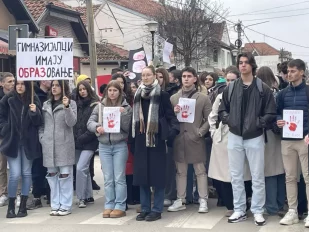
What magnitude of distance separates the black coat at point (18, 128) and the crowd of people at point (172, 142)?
1 centimetres

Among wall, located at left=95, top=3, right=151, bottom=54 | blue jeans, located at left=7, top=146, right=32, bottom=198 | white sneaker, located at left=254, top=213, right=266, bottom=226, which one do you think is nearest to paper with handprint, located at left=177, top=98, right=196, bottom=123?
white sneaker, located at left=254, top=213, right=266, bottom=226

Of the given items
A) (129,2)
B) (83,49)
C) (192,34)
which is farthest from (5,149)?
(129,2)

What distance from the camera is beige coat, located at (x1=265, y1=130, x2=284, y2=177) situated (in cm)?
702

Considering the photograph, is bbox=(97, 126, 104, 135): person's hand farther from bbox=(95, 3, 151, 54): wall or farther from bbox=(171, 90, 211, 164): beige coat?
bbox=(95, 3, 151, 54): wall

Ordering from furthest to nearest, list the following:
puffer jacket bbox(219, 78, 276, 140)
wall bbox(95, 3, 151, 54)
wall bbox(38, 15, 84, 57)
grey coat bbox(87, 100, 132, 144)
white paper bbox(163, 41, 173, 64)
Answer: wall bbox(95, 3, 151, 54)
wall bbox(38, 15, 84, 57)
white paper bbox(163, 41, 173, 64)
grey coat bbox(87, 100, 132, 144)
puffer jacket bbox(219, 78, 276, 140)

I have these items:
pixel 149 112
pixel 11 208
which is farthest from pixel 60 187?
pixel 149 112

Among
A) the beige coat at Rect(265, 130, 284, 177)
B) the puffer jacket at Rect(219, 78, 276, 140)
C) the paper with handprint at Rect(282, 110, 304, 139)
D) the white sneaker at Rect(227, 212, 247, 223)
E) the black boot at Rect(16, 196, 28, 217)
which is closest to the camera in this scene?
the paper with handprint at Rect(282, 110, 304, 139)

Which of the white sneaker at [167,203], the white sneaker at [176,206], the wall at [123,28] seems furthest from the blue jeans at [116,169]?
the wall at [123,28]

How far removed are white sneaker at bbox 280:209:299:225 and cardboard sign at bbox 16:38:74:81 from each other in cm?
358

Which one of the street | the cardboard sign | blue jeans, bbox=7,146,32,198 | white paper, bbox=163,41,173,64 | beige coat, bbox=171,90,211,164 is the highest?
white paper, bbox=163,41,173,64

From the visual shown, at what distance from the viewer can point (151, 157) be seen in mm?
7148

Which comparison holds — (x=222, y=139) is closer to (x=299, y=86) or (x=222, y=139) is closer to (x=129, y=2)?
(x=299, y=86)

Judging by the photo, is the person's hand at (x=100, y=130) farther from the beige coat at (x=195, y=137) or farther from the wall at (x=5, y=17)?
the wall at (x=5, y=17)

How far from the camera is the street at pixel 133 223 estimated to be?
21.9 feet
